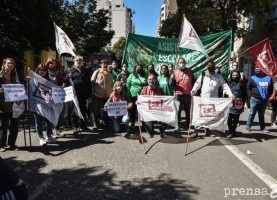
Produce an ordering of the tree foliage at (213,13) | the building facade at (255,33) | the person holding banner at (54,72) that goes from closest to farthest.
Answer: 1. the person holding banner at (54,72)
2. the tree foliage at (213,13)
3. the building facade at (255,33)

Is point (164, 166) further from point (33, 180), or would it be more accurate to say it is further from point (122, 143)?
point (33, 180)

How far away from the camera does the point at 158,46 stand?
945 centimetres

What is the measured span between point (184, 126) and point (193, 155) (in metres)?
2.72

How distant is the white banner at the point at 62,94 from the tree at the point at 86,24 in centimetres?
1601

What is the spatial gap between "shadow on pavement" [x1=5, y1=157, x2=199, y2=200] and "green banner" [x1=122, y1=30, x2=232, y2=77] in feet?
18.5

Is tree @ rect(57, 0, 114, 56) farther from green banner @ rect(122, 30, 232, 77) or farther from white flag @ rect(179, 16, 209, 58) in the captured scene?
white flag @ rect(179, 16, 209, 58)

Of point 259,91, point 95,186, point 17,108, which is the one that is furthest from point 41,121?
point 259,91

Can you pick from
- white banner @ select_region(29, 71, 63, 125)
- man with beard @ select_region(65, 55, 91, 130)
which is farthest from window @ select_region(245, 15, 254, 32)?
white banner @ select_region(29, 71, 63, 125)

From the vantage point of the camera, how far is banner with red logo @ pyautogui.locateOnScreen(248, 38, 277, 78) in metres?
6.27

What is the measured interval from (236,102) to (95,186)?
430cm

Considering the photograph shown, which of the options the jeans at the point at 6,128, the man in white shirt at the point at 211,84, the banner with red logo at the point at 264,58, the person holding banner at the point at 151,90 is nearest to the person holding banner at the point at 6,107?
the jeans at the point at 6,128

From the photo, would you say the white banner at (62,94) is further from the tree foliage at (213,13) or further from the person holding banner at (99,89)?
the tree foliage at (213,13)

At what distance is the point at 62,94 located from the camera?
6051mm

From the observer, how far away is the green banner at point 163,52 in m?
9.12
